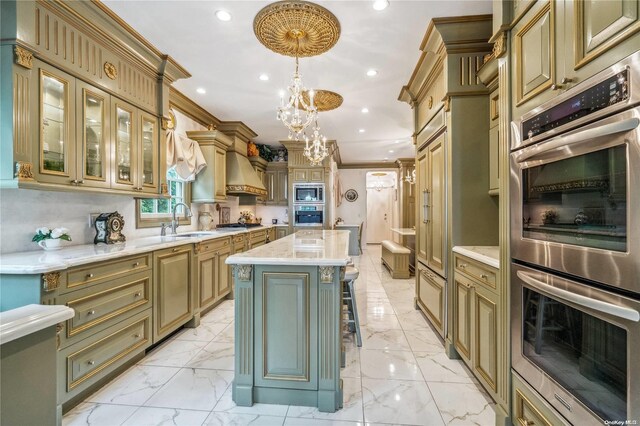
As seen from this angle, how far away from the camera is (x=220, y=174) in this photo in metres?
4.53

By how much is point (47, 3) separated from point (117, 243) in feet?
5.96

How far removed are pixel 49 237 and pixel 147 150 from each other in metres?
1.22

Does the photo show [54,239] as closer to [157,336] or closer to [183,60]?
[157,336]

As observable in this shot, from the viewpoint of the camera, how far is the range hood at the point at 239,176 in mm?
4898

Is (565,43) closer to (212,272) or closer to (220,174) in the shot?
(212,272)

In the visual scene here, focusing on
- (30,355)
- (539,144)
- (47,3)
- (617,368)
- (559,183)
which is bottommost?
(617,368)

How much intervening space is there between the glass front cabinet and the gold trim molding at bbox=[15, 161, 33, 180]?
56 millimetres

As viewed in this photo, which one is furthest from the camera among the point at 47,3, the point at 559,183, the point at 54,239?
the point at 54,239

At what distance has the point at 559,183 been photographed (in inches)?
47.9

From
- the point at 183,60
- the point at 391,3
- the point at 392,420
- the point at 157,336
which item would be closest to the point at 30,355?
the point at 392,420

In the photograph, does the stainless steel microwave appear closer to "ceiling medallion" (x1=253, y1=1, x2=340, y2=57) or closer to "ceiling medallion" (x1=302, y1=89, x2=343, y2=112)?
"ceiling medallion" (x1=302, y1=89, x2=343, y2=112)

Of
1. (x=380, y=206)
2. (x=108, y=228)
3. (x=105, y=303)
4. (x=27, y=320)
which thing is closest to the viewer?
(x=27, y=320)

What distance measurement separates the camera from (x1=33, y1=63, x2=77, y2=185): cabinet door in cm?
187

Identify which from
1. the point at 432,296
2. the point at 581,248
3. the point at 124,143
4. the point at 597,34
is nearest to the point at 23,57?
the point at 124,143
